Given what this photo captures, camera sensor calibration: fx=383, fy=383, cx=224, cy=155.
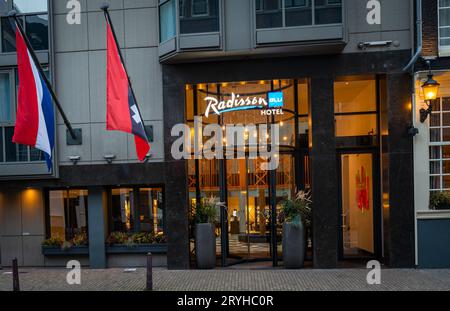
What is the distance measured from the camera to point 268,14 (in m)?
10.9

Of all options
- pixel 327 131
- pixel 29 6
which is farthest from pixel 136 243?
pixel 29 6

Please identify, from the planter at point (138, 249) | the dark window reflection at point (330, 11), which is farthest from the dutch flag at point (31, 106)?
the dark window reflection at point (330, 11)

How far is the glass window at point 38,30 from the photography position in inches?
474

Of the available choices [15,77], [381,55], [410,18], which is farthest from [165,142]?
[410,18]

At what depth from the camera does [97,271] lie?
11570mm

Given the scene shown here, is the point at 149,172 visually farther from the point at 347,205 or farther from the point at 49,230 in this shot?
the point at 347,205

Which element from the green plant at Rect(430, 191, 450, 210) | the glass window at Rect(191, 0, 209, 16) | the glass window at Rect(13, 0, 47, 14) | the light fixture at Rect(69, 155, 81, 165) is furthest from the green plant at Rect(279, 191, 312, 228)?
the glass window at Rect(13, 0, 47, 14)

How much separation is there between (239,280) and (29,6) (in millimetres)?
10547

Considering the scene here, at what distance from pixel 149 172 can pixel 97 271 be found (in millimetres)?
3363

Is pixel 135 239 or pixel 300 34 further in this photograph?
pixel 135 239

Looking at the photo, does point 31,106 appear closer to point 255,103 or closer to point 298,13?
point 255,103

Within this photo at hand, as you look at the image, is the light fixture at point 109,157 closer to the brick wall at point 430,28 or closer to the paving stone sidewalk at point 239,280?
the paving stone sidewalk at point 239,280

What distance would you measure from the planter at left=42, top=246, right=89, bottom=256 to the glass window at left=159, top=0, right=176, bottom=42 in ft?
23.0
